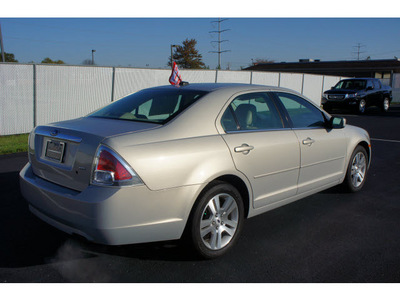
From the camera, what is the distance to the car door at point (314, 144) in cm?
427

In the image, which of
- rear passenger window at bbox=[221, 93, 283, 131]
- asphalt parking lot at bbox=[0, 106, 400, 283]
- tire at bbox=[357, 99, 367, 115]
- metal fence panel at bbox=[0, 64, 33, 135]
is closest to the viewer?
asphalt parking lot at bbox=[0, 106, 400, 283]

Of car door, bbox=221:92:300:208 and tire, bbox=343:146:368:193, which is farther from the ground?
car door, bbox=221:92:300:208

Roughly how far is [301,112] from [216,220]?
1987 millimetres

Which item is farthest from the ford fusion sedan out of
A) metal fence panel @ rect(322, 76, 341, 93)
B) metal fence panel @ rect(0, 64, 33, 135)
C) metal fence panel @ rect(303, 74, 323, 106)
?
metal fence panel @ rect(322, 76, 341, 93)

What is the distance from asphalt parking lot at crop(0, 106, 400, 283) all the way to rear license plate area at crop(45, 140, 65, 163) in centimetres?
87

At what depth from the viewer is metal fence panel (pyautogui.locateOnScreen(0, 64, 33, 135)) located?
1159 cm

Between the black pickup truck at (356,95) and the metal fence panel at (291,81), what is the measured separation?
3.46 metres

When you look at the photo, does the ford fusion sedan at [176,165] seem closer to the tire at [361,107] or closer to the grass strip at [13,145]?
the grass strip at [13,145]

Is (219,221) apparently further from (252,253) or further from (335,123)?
(335,123)

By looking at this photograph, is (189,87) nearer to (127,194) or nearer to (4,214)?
(127,194)

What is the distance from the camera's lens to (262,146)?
146 inches

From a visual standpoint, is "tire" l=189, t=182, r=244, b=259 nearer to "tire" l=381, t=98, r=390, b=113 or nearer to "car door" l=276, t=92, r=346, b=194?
"car door" l=276, t=92, r=346, b=194

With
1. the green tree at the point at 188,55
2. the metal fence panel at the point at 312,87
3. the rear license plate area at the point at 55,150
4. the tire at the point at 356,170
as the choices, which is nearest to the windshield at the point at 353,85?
the metal fence panel at the point at 312,87

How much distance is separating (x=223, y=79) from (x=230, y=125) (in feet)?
52.0
